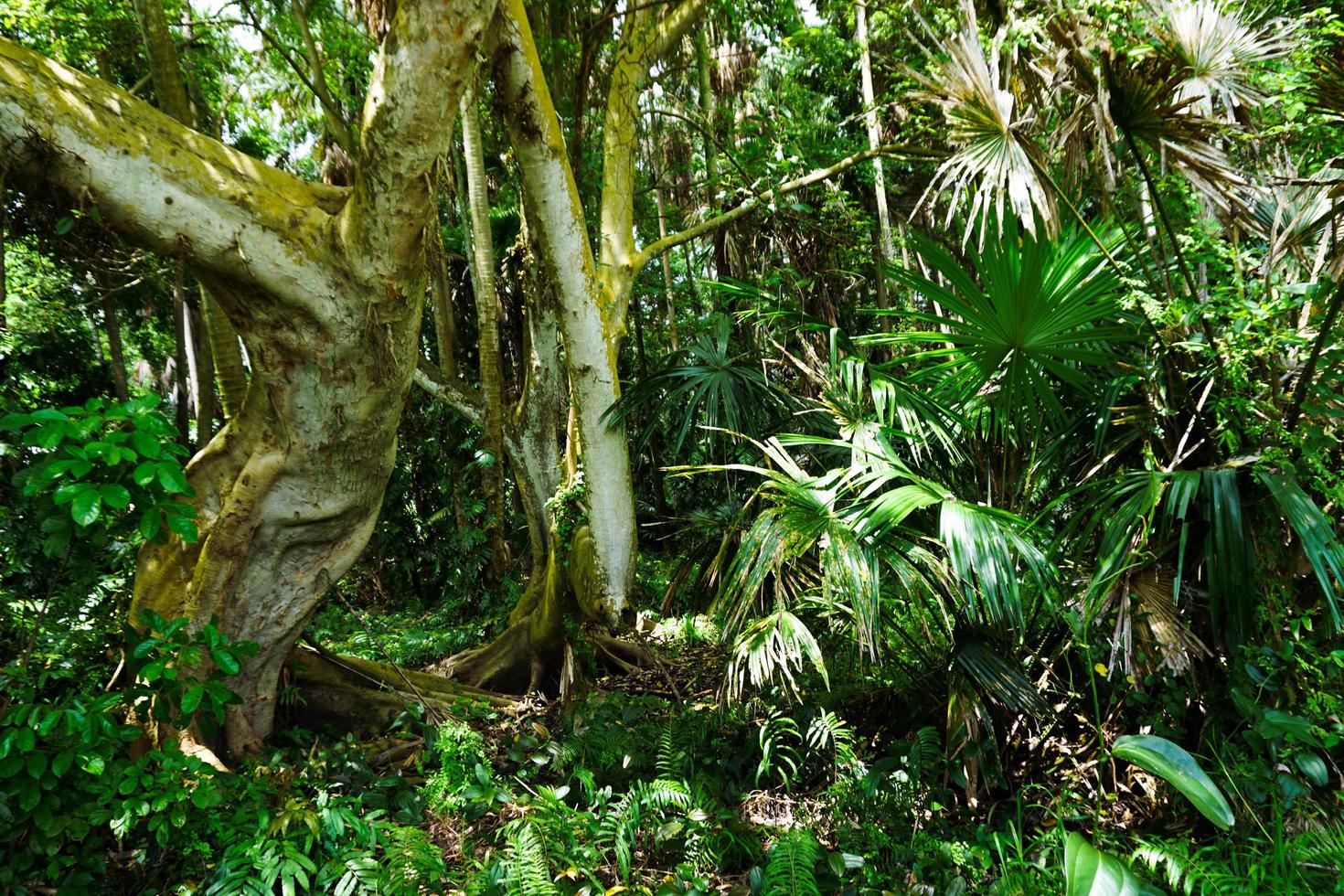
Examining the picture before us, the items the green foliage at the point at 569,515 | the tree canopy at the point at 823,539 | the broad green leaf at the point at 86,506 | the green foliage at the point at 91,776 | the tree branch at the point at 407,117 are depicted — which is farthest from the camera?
the green foliage at the point at 569,515

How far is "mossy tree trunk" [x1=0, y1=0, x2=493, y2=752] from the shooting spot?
2.78m

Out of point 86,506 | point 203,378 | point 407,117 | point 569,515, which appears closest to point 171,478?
point 86,506

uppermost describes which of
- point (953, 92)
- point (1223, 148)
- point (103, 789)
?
point (953, 92)

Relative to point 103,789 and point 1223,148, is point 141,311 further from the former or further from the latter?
point 1223,148

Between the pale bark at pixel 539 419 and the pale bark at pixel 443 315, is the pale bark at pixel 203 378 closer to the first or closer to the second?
the pale bark at pixel 443 315

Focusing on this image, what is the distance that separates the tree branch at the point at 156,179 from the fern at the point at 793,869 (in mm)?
2818

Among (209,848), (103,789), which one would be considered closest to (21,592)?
(103,789)

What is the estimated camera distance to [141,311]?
36.9 ft

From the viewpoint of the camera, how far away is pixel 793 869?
2.54 m

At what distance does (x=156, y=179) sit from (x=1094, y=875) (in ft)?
12.1

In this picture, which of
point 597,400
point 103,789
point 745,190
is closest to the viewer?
point 103,789

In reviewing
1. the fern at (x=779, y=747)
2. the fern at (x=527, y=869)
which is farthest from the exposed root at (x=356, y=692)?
the fern at (x=779, y=747)

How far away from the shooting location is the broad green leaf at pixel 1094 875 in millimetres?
1583

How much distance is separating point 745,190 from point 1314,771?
483 cm
